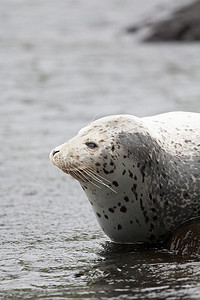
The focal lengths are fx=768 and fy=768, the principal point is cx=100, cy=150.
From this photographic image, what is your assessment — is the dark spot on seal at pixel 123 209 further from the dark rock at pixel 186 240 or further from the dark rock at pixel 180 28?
the dark rock at pixel 180 28

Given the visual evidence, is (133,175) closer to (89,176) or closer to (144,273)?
(89,176)

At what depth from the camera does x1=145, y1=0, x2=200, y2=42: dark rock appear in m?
18.2

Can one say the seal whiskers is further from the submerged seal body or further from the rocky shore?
the rocky shore

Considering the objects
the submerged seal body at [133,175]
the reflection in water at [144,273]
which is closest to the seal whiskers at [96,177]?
the submerged seal body at [133,175]

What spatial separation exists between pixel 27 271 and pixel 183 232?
120 cm

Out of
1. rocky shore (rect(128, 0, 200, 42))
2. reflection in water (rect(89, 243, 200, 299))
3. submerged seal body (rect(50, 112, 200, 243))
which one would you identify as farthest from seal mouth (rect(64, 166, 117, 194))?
rocky shore (rect(128, 0, 200, 42))

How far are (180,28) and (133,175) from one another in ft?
43.6

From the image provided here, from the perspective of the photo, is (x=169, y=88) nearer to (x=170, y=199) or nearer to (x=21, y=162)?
(x=21, y=162)

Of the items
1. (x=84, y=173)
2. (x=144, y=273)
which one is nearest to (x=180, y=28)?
(x=84, y=173)

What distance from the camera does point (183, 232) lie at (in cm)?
550

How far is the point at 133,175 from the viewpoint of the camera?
5.50 m

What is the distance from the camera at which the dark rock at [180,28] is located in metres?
18.2

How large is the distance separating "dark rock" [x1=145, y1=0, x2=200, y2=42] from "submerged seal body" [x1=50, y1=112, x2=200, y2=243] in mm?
12795

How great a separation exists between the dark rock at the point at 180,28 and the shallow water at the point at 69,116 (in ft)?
1.85
